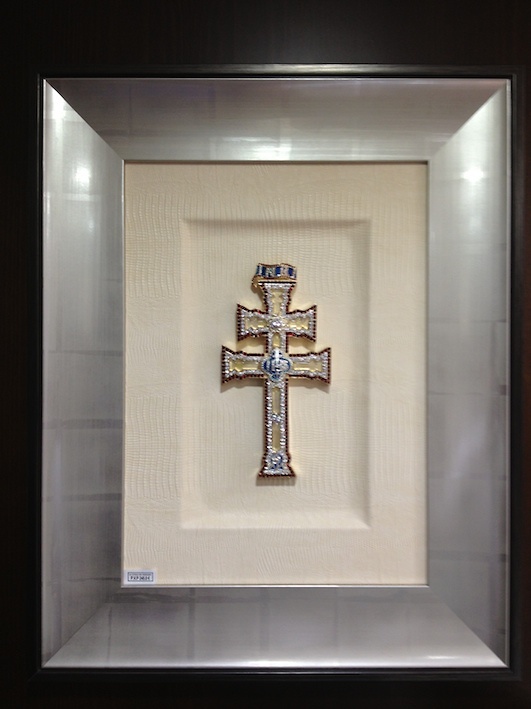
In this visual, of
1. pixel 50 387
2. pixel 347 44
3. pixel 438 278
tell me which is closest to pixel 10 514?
pixel 50 387

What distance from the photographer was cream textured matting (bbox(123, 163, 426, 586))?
88 centimetres

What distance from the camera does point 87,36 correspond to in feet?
2.89

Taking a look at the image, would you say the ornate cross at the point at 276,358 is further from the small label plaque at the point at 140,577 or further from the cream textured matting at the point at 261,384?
the small label plaque at the point at 140,577

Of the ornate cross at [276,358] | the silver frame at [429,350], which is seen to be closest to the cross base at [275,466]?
the ornate cross at [276,358]

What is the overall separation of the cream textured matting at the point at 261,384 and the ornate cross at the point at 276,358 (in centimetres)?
1

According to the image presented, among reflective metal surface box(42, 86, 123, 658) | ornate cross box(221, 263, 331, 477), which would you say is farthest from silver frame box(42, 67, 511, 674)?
ornate cross box(221, 263, 331, 477)

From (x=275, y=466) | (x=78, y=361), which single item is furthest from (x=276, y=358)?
(x=78, y=361)

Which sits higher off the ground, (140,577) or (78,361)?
(78,361)

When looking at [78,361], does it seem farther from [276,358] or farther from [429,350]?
[429,350]

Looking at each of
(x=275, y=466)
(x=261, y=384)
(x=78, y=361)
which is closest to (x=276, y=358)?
(x=261, y=384)

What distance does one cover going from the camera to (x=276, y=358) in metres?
0.88

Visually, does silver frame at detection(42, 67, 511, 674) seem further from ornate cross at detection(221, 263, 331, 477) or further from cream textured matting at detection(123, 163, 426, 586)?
ornate cross at detection(221, 263, 331, 477)

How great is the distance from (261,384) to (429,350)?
255 mm

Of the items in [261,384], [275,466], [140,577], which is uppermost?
[261,384]
